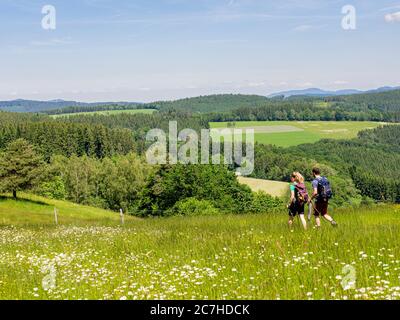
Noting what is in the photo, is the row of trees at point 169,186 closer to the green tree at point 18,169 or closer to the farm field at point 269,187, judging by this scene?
the green tree at point 18,169

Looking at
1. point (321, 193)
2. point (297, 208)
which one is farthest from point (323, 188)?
point (297, 208)

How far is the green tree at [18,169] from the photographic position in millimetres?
52219

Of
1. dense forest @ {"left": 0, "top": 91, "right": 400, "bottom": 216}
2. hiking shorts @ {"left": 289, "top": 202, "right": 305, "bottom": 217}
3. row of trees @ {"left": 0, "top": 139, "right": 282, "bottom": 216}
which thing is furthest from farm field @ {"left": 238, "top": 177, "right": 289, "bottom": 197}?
hiking shorts @ {"left": 289, "top": 202, "right": 305, "bottom": 217}

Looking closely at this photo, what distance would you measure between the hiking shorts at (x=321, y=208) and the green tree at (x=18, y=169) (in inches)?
1843

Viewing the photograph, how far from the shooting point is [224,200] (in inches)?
2388

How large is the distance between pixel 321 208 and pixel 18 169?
48549 mm

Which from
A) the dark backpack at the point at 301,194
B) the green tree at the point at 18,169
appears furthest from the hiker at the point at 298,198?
the green tree at the point at 18,169

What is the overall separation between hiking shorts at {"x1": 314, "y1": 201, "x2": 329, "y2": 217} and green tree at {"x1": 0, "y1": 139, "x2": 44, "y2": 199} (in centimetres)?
4682

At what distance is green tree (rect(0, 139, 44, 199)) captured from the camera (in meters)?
52.2

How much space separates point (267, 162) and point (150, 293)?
171 m

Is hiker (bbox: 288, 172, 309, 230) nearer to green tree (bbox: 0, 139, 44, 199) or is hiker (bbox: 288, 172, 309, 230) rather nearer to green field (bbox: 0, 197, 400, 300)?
green field (bbox: 0, 197, 400, 300)

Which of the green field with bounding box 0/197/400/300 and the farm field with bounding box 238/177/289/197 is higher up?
the green field with bounding box 0/197/400/300

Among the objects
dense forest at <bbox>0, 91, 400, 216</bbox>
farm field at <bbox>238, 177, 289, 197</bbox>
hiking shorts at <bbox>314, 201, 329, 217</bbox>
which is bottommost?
farm field at <bbox>238, 177, 289, 197</bbox>
